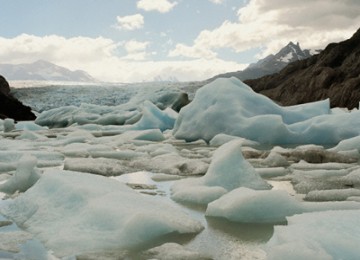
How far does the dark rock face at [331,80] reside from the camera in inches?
864

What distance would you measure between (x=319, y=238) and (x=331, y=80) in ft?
81.3

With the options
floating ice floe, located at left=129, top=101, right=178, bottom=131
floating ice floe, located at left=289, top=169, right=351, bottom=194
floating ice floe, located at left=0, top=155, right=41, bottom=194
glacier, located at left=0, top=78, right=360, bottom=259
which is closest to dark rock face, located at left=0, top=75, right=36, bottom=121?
floating ice floe, located at left=129, top=101, right=178, bottom=131

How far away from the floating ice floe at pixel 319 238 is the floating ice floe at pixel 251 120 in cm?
603

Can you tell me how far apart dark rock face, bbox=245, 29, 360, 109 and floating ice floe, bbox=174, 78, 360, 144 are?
12.6 meters

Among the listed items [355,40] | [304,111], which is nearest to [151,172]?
[304,111]

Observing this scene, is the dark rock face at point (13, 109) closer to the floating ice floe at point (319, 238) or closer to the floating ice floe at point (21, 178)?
the floating ice floe at point (21, 178)

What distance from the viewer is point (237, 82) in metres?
9.61

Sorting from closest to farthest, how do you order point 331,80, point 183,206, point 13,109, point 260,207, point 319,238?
point 319,238 → point 260,207 → point 183,206 → point 13,109 → point 331,80

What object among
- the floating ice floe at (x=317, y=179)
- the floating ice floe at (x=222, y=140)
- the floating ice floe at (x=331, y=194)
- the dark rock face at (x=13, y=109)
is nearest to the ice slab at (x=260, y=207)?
the floating ice floe at (x=331, y=194)

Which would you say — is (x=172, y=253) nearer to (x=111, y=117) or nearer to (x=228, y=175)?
(x=228, y=175)

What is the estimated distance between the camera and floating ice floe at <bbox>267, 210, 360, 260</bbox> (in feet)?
6.10

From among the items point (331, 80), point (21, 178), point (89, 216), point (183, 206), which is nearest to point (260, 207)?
point (183, 206)

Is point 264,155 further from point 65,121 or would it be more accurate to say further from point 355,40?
→ point 355,40

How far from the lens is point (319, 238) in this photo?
2.00 meters
